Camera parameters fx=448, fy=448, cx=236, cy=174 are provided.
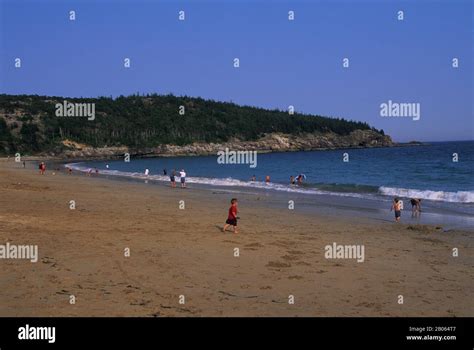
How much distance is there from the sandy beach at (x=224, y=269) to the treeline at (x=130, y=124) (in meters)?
116

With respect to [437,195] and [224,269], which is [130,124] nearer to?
[437,195]

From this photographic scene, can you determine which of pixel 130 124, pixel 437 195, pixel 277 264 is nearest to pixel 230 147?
pixel 130 124

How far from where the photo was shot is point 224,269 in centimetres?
915

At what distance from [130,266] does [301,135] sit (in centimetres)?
18521

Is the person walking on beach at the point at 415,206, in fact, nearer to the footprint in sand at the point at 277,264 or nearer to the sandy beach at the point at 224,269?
the sandy beach at the point at 224,269

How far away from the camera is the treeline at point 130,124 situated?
412 feet

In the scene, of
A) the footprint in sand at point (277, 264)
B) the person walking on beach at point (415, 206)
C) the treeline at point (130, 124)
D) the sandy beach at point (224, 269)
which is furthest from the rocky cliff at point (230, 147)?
the footprint in sand at point (277, 264)

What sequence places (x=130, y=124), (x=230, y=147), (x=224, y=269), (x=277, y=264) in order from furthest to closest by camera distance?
(x=230, y=147) → (x=130, y=124) → (x=277, y=264) → (x=224, y=269)

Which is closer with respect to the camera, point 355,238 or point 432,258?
point 432,258

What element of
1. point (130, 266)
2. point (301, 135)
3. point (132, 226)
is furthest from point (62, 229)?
point (301, 135)

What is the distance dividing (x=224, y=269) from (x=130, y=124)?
513 feet

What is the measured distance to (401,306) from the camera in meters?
7.09

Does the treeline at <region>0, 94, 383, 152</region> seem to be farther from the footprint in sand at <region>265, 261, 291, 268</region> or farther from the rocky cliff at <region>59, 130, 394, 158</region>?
the footprint in sand at <region>265, 261, 291, 268</region>
